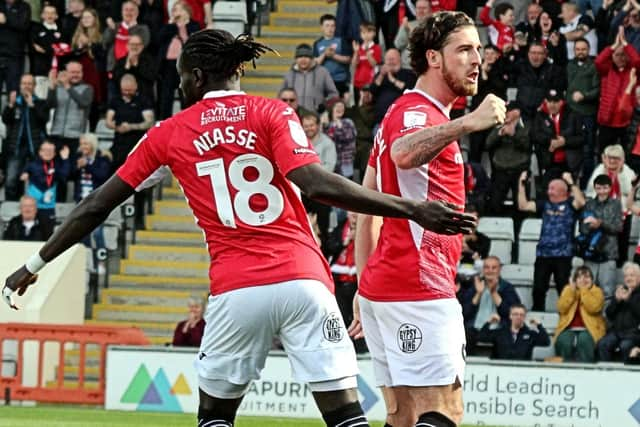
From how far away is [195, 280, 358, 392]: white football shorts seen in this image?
6.73 m

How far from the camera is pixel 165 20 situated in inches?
862

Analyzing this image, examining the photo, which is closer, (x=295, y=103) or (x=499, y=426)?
(x=499, y=426)

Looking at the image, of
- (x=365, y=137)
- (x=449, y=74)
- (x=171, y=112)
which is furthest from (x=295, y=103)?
(x=449, y=74)

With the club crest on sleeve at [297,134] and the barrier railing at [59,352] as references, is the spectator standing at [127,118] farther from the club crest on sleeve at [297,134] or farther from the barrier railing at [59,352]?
the club crest on sleeve at [297,134]

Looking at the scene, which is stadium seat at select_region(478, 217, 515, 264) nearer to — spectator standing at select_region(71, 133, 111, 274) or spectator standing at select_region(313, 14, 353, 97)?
spectator standing at select_region(313, 14, 353, 97)

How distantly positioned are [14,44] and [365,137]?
5.75m

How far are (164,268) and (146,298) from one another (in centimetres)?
61

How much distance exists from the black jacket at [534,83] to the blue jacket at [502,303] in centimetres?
243

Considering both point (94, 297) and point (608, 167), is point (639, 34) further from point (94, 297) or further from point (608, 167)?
point (94, 297)

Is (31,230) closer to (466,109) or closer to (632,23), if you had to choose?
(466,109)

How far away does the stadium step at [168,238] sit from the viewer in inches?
836

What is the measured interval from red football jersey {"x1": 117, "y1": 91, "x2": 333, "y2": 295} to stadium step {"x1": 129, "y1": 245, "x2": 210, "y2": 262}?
1405cm

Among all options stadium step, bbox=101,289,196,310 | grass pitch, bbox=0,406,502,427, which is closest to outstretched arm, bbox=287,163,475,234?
grass pitch, bbox=0,406,502,427

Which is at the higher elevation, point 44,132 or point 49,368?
point 44,132
